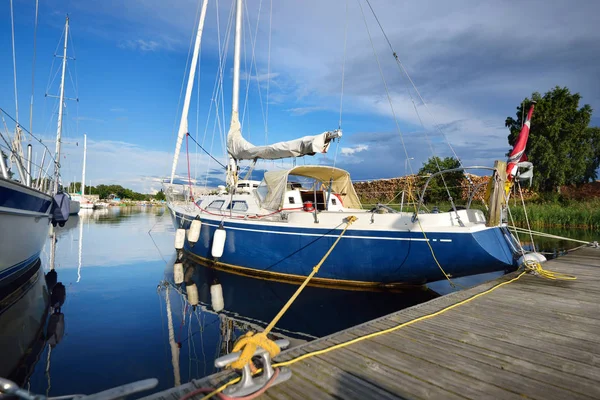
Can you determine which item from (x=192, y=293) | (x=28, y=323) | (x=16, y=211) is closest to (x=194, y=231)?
(x=192, y=293)

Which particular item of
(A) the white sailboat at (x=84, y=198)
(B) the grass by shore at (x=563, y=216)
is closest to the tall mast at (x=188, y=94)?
(B) the grass by shore at (x=563, y=216)

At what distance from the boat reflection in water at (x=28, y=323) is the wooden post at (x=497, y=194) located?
316 inches

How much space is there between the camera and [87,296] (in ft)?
24.8

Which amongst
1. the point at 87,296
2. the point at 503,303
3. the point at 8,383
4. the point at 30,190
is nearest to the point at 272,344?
the point at 8,383

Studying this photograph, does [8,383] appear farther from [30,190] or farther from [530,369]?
[30,190]

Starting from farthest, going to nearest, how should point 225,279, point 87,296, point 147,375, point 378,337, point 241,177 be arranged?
point 241,177
point 225,279
point 87,296
point 147,375
point 378,337

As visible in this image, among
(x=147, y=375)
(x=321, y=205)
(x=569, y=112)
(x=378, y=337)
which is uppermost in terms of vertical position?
(x=569, y=112)

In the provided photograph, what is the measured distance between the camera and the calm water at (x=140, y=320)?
4266mm

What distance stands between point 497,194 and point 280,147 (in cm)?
563

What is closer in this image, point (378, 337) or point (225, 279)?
point (378, 337)

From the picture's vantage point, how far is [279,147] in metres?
9.66

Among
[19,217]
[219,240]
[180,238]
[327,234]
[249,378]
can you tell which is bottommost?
[249,378]

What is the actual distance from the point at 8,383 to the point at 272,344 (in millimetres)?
1665

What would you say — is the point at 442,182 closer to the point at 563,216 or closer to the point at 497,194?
the point at 563,216
